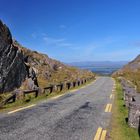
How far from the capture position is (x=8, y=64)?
76.4 ft

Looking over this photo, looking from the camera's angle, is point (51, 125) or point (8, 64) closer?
point (51, 125)

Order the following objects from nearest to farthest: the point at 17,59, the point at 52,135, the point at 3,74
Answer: the point at 52,135 → the point at 3,74 → the point at 17,59

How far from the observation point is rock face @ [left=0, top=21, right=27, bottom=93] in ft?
71.7

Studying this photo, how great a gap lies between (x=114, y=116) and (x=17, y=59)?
1455cm

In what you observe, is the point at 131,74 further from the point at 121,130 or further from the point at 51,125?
the point at 51,125

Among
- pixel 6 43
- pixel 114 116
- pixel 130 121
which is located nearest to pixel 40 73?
pixel 6 43

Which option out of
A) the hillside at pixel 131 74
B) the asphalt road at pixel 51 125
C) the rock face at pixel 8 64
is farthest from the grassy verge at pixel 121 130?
the hillside at pixel 131 74

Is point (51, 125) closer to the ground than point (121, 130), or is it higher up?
higher up

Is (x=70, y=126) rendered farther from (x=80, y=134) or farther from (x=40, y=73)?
(x=40, y=73)

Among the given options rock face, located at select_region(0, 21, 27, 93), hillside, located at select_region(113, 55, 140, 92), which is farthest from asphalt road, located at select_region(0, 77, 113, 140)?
hillside, located at select_region(113, 55, 140, 92)

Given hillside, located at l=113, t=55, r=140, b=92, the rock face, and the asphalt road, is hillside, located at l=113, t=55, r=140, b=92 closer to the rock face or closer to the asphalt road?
the rock face

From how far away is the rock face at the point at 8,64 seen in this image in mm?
21859

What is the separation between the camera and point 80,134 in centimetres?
921

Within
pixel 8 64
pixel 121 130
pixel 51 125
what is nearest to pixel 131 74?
pixel 8 64
